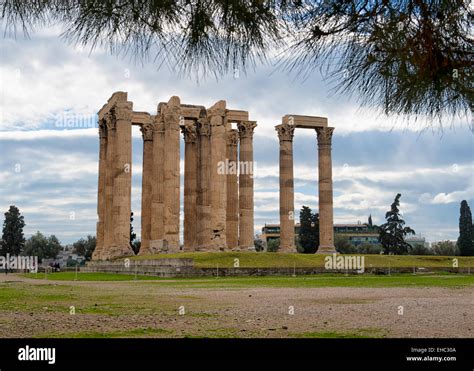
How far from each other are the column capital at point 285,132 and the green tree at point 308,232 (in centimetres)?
2837

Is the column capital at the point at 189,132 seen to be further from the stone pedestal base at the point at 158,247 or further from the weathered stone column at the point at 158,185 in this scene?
the stone pedestal base at the point at 158,247

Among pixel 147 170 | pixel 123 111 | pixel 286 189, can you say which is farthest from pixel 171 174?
pixel 286 189

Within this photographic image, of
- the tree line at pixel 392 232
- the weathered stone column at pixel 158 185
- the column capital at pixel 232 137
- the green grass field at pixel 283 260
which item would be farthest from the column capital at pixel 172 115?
the tree line at pixel 392 232

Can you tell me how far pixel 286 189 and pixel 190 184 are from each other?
6794 millimetres

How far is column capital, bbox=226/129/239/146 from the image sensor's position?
49188 millimetres

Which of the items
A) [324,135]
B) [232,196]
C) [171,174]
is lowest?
[232,196]

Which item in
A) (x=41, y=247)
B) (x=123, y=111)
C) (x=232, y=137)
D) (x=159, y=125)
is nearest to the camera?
(x=123, y=111)

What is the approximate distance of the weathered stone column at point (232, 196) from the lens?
1864 inches

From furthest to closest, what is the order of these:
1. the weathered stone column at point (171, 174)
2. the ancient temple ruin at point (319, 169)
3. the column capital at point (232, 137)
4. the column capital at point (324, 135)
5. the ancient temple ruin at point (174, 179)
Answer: the column capital at point (232, 137) → the column capital at point (324, 135) → the ancient temple ruin at point (319, 169) → the ancient temple ruin at point (174, 179) → the weathered stone column at point (171, 174)

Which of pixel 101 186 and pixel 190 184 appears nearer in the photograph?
pixel 190 184

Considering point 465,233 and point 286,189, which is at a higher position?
point 286,189

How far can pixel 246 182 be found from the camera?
4709 cm

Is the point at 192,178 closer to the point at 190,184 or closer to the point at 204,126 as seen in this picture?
the point at 190,184
